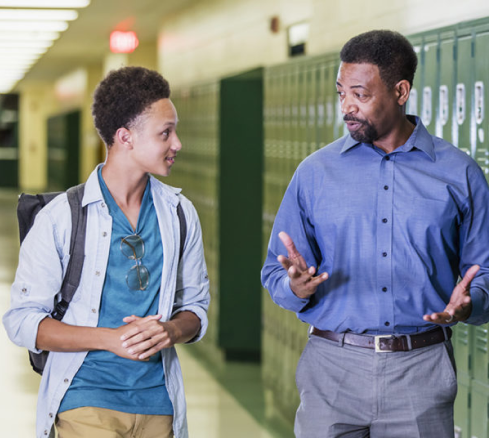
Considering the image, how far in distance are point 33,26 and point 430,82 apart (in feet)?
25.5

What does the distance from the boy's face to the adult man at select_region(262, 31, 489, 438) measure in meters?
0.37

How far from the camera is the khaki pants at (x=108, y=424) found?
2.23m

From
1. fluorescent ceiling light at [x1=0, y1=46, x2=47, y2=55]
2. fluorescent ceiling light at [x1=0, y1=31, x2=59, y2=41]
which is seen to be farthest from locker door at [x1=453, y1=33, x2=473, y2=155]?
fluorescent ceiling light at [x1=0, y1=46, x2=47, y2=55]

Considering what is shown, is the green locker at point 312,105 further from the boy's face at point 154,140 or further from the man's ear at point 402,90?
the boy's face at point 154,140

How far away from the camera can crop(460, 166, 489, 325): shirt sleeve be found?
232 centimetres

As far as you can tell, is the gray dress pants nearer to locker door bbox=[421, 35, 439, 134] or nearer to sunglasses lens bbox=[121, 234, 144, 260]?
sunglasses lens bbox=[121, 234, 144, 260]

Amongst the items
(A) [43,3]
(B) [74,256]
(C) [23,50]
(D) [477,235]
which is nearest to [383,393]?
(D) [477,235]

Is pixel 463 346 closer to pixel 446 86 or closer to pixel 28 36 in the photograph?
pixel 446 86

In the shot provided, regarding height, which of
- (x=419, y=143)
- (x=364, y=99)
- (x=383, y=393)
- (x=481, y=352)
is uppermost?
(x=364, y=99)

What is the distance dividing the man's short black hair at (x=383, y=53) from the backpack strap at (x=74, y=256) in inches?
31.6

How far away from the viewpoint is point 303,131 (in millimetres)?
5469

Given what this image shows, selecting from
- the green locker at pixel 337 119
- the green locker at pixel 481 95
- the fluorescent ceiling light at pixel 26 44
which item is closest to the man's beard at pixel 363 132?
the green locker at pixel 481 95

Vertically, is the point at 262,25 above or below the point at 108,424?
above

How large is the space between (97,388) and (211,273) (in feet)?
18.3
